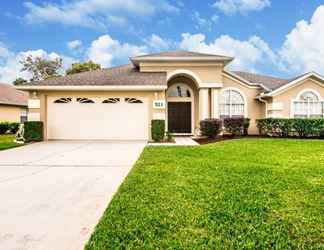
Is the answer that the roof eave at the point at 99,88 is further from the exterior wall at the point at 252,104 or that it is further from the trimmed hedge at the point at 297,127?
the trimmed hedge at the point at 297,127

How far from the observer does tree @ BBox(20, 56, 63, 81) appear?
43031 millimetres

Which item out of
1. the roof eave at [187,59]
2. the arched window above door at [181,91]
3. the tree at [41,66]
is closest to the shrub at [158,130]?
the roof eave at [187,59]

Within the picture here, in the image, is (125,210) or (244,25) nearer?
(125,210)

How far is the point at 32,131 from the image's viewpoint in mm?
14820

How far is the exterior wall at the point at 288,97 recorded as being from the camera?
17.1m

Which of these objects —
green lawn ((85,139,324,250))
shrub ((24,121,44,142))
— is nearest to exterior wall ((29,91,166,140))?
shrub ((24,121,44,142))

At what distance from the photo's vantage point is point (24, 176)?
6723mm

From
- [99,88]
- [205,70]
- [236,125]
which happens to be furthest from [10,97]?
[236,125]

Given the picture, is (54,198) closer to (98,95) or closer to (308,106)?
(98,95)

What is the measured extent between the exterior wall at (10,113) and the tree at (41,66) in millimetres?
18291

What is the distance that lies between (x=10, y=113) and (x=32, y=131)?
12.5 metres

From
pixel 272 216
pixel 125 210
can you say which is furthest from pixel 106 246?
pixel 272 216

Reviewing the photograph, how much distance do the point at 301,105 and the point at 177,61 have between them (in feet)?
26.7

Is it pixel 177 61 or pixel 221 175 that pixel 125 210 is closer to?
pixel 221 175
